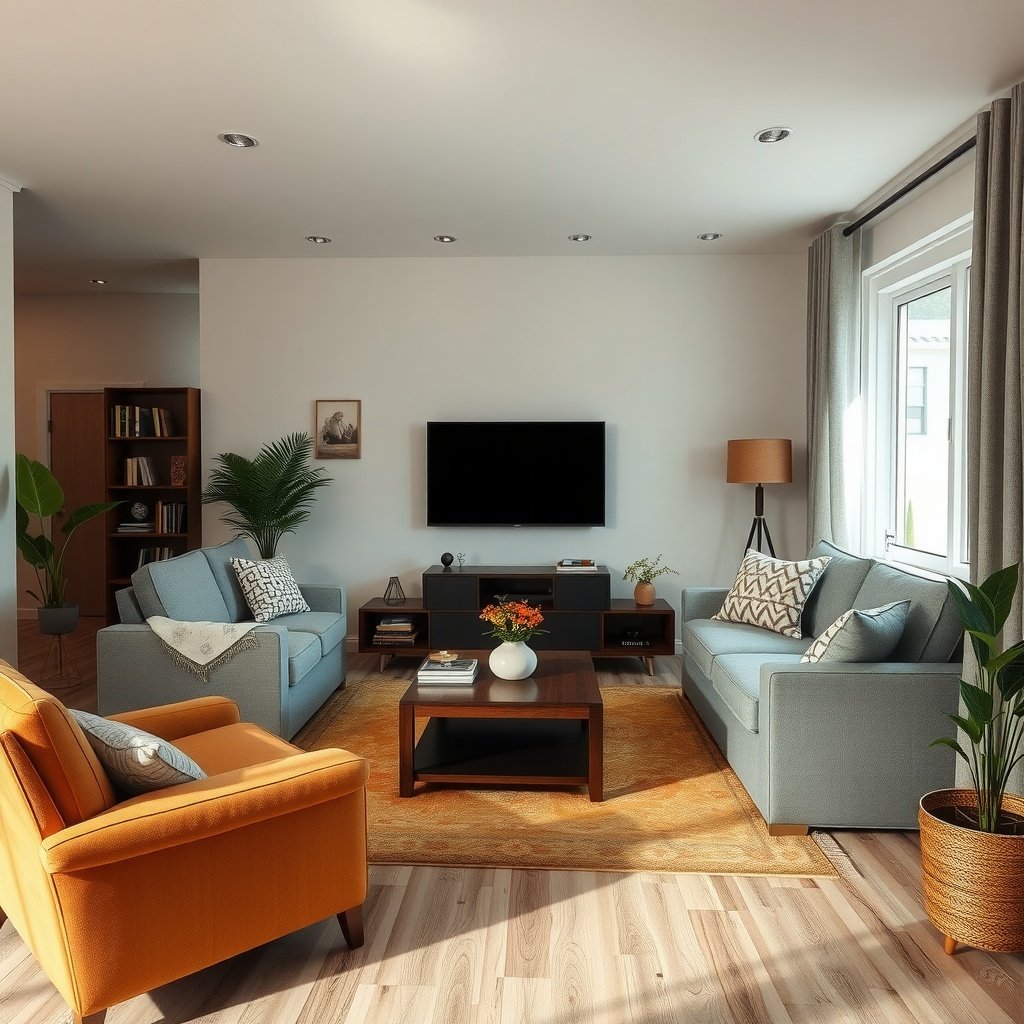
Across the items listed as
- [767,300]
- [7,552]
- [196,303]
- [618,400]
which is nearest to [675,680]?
[618,400]

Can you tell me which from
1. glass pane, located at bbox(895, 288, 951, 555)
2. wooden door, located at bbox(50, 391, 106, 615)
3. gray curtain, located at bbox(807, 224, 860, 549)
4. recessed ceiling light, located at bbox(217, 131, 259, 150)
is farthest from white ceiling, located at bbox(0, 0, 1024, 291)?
wooden door, located at bbox(50, 391, 106, 615)

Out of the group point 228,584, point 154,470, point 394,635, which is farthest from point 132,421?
point 394,635

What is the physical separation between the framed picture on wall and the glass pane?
3462 millimetres

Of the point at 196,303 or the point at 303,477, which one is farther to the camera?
the point at 196,303

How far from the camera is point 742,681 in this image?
10.9 feet

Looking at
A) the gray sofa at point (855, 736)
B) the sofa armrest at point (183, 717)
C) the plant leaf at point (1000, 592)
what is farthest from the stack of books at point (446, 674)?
the plant leaf at point (1000, 592)

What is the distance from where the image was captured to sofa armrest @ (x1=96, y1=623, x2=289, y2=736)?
3695 mm

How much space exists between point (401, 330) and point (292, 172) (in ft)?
6.02

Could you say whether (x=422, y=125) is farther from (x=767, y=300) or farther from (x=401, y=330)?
(x=767, y=300)

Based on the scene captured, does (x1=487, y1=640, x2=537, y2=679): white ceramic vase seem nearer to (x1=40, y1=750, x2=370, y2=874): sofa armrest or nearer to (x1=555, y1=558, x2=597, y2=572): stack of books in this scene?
(x1=40, y1=750, x2=370, y2=874): sofa armrest

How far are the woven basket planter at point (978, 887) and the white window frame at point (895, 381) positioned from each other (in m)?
1.99

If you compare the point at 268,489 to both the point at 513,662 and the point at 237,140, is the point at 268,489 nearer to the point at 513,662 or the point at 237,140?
the point at 237,140

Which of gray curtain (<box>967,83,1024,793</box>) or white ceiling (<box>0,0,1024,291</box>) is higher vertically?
white ceiling (<box>0,0,1024,291</box>)

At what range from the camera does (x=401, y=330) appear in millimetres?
5957
